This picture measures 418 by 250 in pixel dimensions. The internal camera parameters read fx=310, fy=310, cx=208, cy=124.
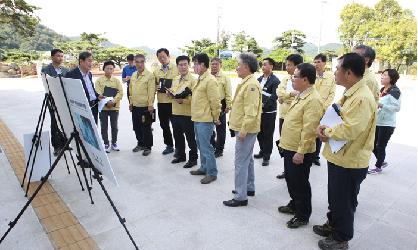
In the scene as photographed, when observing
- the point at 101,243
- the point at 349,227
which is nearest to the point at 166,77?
the point at 101,243

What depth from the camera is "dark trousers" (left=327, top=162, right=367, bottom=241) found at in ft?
8.59

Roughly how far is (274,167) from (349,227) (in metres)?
2.29

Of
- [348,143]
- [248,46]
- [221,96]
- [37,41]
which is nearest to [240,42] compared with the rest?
[248,46]

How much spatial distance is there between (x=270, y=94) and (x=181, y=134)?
5.13 feet

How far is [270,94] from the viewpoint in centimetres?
489

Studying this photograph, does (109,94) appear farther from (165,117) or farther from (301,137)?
(301,137)

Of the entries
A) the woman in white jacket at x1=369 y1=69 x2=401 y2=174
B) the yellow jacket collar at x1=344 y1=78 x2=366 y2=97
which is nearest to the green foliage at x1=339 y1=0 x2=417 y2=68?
the woman in white jacket at x1=369 y1=69 x2=401 y2=174

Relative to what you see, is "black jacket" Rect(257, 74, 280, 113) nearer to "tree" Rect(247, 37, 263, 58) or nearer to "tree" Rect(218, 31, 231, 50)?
"tree" Rect(247, 37, 263, 58)

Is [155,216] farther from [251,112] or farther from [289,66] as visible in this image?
[289,66]

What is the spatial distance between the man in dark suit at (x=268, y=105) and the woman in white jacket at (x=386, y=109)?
5.01 ft

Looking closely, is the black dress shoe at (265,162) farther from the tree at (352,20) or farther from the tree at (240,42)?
the tree at (352,20)

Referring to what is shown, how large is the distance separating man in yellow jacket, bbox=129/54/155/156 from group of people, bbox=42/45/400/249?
17mm

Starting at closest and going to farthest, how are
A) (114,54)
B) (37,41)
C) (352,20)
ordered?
1. (114,54)
2. (352,20)
3. (37,41)

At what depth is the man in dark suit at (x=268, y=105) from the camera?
486cm
